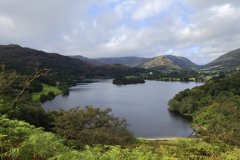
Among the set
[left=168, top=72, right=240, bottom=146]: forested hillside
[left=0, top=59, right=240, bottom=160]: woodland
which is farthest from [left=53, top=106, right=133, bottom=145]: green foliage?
[left=168, top=72, right=240, bottom=146]: forested hillside

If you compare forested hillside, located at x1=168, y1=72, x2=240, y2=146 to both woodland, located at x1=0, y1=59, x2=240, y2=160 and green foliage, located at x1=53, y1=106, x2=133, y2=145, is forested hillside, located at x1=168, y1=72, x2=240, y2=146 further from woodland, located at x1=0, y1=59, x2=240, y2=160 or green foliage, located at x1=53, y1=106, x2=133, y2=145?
green foliage, located at x1=53, y1=106, x2=133, y2=145

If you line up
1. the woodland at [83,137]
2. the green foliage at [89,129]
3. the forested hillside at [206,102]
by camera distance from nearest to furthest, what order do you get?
the woodland at [83,137]
the green foliage at [89,129]
the forested hillside at [206,102]

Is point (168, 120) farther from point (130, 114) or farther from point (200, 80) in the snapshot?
point (200, 80)

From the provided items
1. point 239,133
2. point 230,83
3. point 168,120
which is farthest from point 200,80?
point 239,133

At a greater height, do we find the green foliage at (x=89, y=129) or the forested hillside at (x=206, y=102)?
the green foliage at (x=89, y=129)

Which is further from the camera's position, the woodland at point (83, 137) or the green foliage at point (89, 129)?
the green foliage at point (89, 129)

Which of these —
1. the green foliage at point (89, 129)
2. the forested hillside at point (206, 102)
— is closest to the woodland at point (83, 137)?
the green foliage at point (89, 129)

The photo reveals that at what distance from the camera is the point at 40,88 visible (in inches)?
2766

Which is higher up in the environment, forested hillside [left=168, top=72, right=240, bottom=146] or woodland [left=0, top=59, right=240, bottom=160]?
woodland [left=0, top=59, right=240, bottom=160]

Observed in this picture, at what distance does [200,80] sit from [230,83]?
86925mm

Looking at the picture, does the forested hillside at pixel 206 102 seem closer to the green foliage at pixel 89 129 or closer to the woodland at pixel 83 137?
the woodland at pixel 83 137

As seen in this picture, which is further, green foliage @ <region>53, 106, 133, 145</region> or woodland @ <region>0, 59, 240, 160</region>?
green foliage @ <region>53, 106, 133, 145</region>

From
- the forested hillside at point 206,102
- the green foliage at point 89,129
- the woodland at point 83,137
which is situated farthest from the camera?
the forested hillside at point 206,102

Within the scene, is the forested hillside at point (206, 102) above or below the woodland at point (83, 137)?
below
